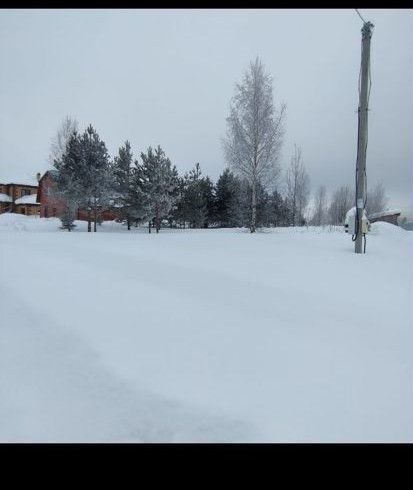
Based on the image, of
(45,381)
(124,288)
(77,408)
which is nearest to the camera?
(77,408)

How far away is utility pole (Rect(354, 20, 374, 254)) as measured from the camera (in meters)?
7.51

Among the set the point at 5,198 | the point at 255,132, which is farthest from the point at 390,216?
the point at 5,198

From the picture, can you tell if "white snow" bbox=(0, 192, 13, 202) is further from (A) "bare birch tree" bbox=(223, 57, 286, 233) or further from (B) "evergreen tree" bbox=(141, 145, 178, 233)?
(A) "bare birch tree" bbox=(223, 57, 286, 233)

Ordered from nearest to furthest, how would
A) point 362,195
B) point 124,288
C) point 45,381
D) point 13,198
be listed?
point 45,381
point 124,288
point 362,195
point 13,198

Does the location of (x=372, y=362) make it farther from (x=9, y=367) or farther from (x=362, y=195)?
(x=362, y=195)

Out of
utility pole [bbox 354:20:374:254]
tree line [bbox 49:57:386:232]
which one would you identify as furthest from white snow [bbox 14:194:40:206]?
utility pole [bbox 354:20:374:254]

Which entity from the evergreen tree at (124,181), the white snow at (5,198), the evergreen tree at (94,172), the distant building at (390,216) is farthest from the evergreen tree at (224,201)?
the white snow at (5,198)

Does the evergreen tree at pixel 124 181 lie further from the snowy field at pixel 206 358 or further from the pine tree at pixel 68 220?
the snowy field at pixel 206 358

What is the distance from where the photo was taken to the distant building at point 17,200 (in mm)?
48625
